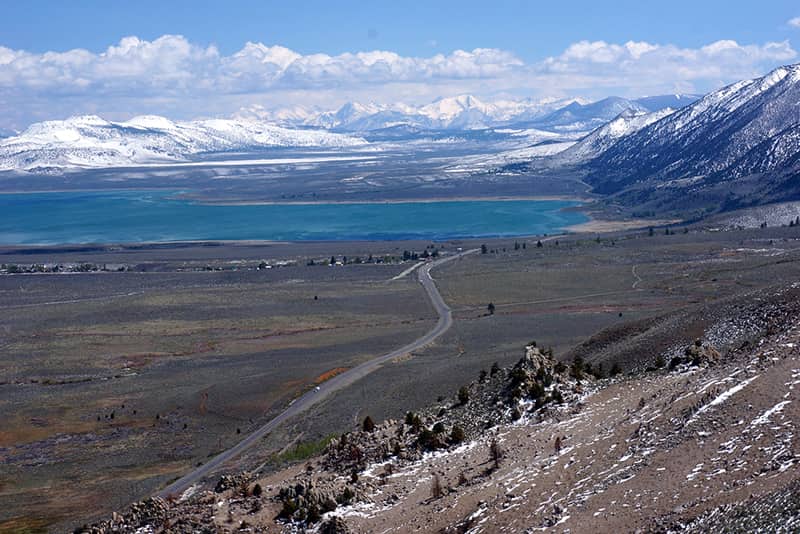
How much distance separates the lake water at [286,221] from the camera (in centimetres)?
13912

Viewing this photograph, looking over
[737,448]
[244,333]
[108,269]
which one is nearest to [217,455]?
[737,448]

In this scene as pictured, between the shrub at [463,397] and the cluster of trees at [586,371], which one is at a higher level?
the cluster of trees at [586,371]

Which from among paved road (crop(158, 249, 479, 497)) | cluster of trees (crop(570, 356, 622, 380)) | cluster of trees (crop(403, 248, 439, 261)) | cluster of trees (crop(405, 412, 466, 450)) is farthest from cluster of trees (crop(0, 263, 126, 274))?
cluster of trees (crop(405, 412, 466, 450))

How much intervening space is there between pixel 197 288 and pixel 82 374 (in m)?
33.5

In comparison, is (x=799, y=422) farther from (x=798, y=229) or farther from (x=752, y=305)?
(x=798, y=229)

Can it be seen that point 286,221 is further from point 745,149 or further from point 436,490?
point 436,490

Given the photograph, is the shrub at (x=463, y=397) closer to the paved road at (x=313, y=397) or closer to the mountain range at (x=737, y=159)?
the paved road at (x=313, y=397)

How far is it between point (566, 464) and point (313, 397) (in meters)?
25.3

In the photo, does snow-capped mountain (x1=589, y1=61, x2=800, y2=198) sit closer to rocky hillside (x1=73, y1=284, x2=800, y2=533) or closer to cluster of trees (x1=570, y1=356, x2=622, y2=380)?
cluster of trees (x1=570, y1=356, x2=622, y2=380)

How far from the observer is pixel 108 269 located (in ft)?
345

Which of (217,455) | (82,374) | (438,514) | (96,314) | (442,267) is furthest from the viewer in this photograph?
(442,267)

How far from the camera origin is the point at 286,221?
160 metres

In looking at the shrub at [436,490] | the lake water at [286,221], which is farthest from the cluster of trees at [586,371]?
the lake water at [286,221]

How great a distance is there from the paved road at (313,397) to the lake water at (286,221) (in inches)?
2609
